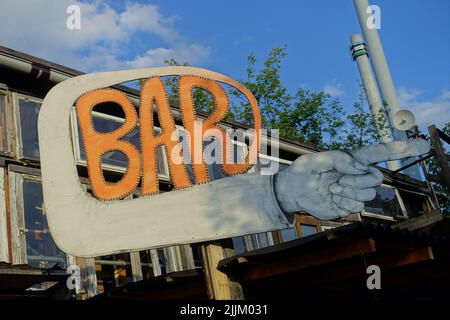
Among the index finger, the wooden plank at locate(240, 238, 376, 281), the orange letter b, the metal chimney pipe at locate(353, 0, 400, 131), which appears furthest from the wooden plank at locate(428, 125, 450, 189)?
the metal chimney pipe at locate(353, 0, 400, 131)

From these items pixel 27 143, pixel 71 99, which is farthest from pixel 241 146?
pixel 71 99

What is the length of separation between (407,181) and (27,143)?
15739 millimetres

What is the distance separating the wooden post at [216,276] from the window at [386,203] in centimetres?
1356

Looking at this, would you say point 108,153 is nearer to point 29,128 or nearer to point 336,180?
point 29,128

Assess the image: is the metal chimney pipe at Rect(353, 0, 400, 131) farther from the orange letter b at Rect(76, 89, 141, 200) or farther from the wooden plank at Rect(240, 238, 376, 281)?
the orange letter b at Rect(76, 89, 141, 200)

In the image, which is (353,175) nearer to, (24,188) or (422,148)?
(422,148)

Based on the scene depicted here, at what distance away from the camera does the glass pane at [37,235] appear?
1040 cm

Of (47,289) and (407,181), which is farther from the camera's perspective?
(407,181)

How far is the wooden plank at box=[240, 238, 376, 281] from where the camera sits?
712 centimetres

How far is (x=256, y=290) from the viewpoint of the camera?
8312mm

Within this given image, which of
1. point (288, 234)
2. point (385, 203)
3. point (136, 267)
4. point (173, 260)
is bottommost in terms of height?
point (136, 267)

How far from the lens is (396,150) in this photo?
17.2ft

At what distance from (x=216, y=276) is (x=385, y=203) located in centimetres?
1529

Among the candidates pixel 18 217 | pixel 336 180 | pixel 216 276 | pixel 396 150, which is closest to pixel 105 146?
pixel 216 276
